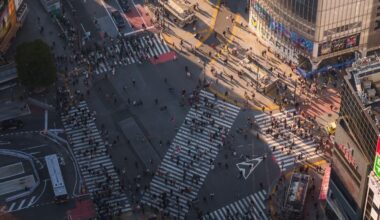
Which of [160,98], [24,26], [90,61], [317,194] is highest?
[24,26]

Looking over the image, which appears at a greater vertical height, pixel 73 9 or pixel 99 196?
pixel 73 9

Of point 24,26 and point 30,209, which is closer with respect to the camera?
point 30,209

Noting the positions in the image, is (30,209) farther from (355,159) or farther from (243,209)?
(355,159)

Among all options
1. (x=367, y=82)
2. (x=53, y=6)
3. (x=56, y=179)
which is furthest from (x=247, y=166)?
(x=53, y=6)

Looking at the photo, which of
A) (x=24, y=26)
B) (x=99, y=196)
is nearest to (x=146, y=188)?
(x=99, y=196)

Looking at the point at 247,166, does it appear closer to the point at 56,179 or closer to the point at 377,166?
the point at 56,179

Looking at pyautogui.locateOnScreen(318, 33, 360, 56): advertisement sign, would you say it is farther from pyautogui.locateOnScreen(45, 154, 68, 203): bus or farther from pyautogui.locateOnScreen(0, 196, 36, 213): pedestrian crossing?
pyautogui.locateOnScreen(0, 196, 36, 213): pedestrian crossing

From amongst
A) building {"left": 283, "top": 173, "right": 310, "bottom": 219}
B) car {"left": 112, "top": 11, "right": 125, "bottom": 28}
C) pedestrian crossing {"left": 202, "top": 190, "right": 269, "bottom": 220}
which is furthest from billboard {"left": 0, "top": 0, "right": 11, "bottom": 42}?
building {"left": 283, "top": 173, "right": 310, "bottom": 219}
